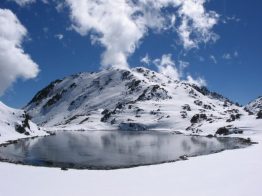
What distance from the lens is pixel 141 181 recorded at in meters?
39.9

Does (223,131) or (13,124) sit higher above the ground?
(223,131)

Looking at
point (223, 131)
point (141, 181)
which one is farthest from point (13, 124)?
point (141, 181)

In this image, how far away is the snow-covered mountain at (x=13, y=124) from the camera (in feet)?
374

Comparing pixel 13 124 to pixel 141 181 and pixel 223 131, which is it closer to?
pixel 223 131

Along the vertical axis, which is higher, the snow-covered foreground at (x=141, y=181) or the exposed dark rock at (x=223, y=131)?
the exposed dark rock at (x=223, y=131)

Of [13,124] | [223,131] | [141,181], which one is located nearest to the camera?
[141,181]

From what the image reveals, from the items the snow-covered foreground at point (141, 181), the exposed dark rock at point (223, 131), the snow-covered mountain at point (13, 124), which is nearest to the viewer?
the snow-covered foreground at point (141, 181)

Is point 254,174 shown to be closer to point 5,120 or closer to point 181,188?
point 181,188

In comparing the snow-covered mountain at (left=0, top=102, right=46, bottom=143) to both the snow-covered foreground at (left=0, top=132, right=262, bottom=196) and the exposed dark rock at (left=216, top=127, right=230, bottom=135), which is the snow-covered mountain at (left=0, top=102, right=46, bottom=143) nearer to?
the snow-covered foreground at (left=0, top=132, right=262, bottom=196)

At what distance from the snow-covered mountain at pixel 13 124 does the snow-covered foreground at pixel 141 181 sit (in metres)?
66.6

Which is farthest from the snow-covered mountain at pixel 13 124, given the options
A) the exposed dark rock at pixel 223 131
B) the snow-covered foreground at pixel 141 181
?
the exposed dark rock at pixel 223 131

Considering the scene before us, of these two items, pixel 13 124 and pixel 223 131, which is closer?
pixel 13 124

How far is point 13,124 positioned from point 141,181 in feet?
298

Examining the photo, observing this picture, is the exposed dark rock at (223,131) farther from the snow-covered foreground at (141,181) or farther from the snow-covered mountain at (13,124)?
the snow-covered foreground at (141,181)
